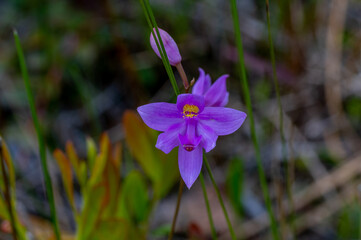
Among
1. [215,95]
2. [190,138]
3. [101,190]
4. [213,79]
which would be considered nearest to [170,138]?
[190,138]

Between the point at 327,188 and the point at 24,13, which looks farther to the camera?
the point at 24,13

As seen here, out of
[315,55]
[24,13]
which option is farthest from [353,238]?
[24,13]

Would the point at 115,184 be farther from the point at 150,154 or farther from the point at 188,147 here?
the point at 188,147

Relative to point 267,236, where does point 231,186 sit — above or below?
above

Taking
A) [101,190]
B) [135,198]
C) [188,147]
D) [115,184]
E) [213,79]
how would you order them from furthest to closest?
1. [213,79]
2. [135,198]
3. [115,184]
4. [101,190]
5. [188,147]

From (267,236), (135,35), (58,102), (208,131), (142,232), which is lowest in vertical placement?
(267,236)

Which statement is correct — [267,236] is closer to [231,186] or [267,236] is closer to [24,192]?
[231,186]

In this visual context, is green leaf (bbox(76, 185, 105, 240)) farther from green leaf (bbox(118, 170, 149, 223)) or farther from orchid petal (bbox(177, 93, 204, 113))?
Answer: orchid petal (bbox(177, 93, 204, 113))
